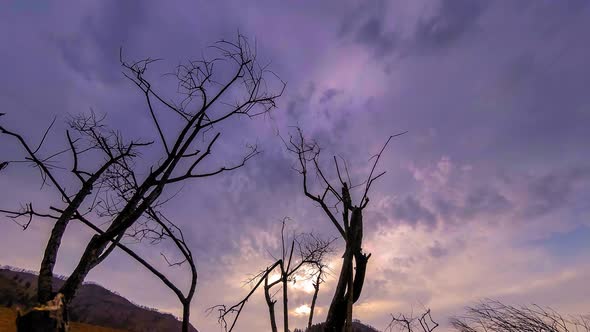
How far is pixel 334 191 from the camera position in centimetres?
836

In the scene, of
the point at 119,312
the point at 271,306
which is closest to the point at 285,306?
the point at 271,306

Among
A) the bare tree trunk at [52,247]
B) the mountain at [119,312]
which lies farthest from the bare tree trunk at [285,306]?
the mountain at [119,312]

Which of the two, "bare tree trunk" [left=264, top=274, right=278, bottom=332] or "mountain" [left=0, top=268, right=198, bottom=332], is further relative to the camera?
"mountain" [left=0, top=268, right=198, bottom=332]

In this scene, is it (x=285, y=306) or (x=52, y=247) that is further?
(x=285, y=306)

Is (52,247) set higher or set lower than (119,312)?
lower

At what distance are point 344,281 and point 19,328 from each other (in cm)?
476

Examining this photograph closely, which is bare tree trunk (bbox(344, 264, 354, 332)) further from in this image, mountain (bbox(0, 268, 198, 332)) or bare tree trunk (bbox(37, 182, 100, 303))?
mountain (bbox(0, 268, 198, 332))

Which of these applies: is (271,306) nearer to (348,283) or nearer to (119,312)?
(348,283)

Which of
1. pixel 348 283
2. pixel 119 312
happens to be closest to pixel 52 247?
pixel 348 283

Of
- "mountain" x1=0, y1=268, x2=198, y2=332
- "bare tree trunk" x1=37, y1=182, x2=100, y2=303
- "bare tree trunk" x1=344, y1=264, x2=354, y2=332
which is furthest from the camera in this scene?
"mountain" x1=0, y1=268, x2=198, y2=332

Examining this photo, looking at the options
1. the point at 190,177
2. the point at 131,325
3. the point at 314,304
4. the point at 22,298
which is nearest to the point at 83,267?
Result: the point at 190,177

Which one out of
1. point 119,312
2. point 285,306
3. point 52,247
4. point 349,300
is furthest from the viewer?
point 119,312

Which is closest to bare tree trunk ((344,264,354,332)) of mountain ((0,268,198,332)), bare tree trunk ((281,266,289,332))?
bare tree trunk ((281,266,289,332))

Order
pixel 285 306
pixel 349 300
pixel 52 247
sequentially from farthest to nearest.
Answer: pixel 285 306
pixel 349 300
pixel 52 247
